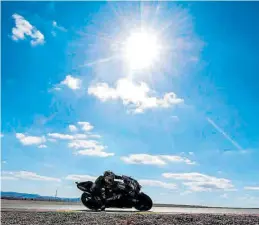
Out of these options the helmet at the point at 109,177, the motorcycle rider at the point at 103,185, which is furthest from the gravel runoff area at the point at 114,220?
the helmet at the point at 109,177

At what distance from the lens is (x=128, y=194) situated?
29969 mm

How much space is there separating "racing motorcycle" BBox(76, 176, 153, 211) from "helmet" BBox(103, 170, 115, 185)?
37 cm

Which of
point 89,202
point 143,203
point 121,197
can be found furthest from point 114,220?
point 143,203

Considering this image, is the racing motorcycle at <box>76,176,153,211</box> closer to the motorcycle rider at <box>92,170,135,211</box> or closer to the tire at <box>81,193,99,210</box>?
the tire at <box>81,193,99,210</box>

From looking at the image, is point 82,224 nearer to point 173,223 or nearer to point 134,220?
point 134,220

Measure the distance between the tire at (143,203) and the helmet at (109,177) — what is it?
239cm

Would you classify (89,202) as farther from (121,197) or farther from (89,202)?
(121,197)

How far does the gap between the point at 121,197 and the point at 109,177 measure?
1.70 metres

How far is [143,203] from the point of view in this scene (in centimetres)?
3036

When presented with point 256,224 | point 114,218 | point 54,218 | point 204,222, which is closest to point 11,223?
point 54,218

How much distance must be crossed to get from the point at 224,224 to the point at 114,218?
5.20m

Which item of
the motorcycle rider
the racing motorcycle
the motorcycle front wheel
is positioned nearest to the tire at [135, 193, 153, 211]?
the racing motorcycle

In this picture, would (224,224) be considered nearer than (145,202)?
Yes

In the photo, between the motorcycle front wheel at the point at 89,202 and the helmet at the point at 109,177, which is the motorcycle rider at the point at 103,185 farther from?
the motorcycle front wheel at the point at 89,202
